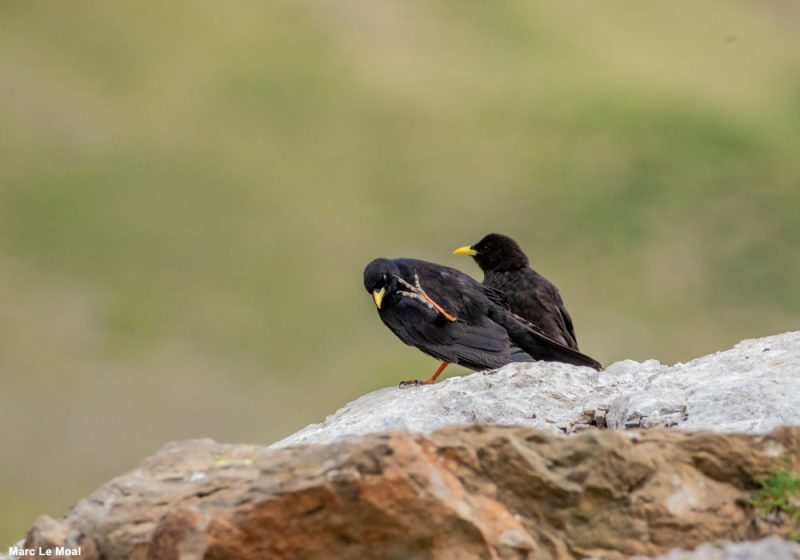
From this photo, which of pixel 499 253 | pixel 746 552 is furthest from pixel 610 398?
pixel 499 253

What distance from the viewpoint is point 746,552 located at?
455cm

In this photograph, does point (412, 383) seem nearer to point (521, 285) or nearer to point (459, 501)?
point (521, 285)

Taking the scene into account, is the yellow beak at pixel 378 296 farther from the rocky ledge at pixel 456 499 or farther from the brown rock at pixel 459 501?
the brown rock at pixel 459 501

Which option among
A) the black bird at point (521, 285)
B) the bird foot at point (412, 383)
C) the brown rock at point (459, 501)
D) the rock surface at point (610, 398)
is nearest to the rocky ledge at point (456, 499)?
the brown rock at point (459, 501)

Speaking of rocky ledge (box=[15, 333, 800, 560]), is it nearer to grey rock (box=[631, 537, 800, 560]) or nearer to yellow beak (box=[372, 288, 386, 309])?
grey rock (box=[631, 537, 800, 560])

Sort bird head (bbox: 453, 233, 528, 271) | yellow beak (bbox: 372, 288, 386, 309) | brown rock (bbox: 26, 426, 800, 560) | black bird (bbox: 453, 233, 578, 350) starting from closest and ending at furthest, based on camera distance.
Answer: brown rock (bbox: 26, 426, 800, 560)
yellow beak (bbox: 372, 288, 386, 309)
black bird (bbox: 453, 233, 578, 350)
bird head (bbox: 453, 233, 528, 271)

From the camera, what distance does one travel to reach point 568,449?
515 centimetres

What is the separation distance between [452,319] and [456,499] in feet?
16.3

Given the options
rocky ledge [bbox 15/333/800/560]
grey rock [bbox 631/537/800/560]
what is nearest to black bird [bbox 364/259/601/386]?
rocky ledge [bbox 15/333/800/560]

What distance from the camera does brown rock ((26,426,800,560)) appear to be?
15.8 ft

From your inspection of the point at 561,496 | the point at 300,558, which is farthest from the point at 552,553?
the point at 300,558

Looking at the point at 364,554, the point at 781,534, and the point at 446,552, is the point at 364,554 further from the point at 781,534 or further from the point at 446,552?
the point at 781,534

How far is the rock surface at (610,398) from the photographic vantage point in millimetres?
6859

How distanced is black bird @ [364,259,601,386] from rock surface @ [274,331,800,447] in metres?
0.86
